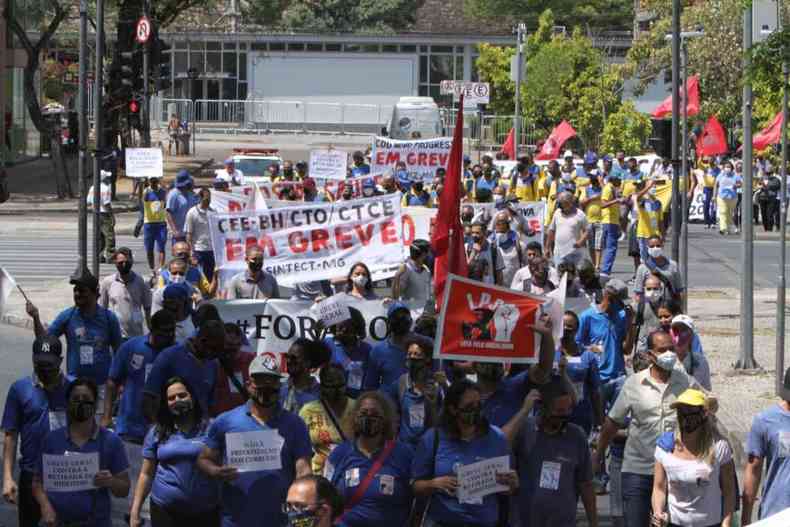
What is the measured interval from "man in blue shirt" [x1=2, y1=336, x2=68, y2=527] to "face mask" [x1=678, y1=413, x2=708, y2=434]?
3.30 metres

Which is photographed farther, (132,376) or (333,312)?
(333,312)

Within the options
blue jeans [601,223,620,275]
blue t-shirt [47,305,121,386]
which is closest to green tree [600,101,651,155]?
blue jeans [601,223,620,275]

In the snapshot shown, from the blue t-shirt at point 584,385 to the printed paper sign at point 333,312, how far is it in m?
1.48

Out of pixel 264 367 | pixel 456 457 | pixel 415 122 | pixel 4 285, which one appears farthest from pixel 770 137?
pixel 456 457

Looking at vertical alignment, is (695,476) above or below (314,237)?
below

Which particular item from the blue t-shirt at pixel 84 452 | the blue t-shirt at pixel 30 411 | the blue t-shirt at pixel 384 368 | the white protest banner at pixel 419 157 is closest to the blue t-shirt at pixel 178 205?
the white protest banner at pixel 419 157

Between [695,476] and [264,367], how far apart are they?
7.53ft

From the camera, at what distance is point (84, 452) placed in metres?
8.61

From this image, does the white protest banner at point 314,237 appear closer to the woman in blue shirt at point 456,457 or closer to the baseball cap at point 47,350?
the baseball cap at point 47,350

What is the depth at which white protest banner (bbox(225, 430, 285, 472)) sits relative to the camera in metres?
8.30

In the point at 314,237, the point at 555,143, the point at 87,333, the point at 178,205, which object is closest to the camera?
the point at 87,333

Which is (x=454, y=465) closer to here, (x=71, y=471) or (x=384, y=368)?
(x=71, y=471)

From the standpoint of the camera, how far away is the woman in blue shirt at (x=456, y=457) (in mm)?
8094

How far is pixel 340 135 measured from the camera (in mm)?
72188
